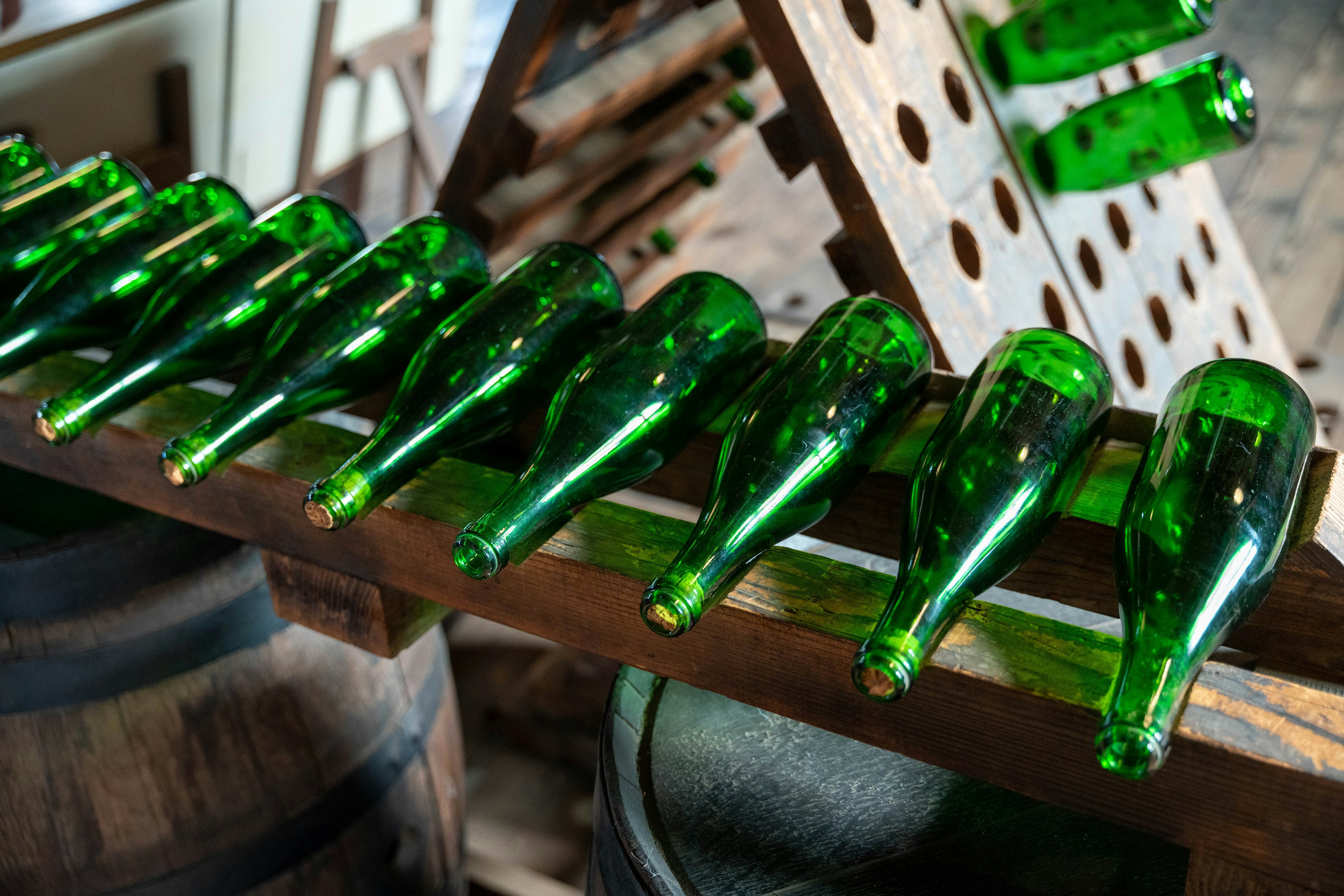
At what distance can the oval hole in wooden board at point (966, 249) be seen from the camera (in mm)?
1100

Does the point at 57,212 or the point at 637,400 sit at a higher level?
the point at 57,212

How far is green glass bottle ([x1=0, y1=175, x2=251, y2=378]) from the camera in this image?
2.75 ft

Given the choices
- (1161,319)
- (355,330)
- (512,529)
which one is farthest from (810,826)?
(1161,319)

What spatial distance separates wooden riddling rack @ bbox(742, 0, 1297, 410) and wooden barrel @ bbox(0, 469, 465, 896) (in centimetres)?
59

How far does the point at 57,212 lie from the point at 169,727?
435 mm

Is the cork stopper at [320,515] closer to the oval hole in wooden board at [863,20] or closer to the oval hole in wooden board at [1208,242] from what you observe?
the oval hole in wooden board at [863,20]

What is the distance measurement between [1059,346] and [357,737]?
678 mm

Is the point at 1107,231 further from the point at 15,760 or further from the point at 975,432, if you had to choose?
the point at 15,760

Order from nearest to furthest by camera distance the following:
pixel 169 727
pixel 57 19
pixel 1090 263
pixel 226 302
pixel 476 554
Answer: pixel 476 554 < pixel 226 302 < pixel 169 727 < pixel 1090 263 < pixel 57 19

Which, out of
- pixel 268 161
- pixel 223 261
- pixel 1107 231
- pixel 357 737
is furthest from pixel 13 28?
pixel 1107 231

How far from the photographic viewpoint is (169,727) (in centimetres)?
90

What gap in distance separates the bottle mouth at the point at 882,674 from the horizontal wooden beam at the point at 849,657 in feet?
0.15

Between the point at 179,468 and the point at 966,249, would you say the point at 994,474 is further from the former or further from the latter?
the point at 966,249

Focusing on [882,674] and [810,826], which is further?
[810,826]
